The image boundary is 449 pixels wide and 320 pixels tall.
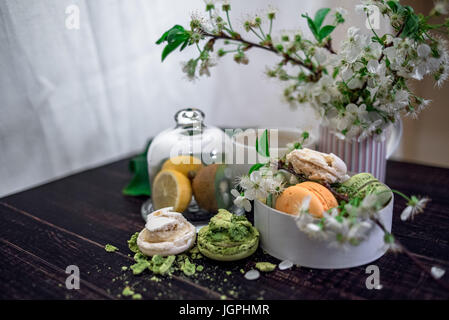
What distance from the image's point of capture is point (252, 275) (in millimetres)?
565

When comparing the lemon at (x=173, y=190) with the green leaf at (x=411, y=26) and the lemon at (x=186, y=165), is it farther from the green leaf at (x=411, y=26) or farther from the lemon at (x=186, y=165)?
the green leaf at (x=411, y=26)

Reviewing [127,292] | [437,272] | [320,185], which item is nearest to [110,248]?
[127,292]

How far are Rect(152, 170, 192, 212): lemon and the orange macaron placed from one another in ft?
0.62

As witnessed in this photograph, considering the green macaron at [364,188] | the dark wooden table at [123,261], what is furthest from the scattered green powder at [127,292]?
the green macaron at [364,188]

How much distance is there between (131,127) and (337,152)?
679 mm

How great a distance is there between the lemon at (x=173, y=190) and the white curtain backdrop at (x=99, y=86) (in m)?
0.32

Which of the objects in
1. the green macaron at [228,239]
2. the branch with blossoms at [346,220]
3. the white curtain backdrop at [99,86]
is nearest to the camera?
the branch with blossoms at [346,220]

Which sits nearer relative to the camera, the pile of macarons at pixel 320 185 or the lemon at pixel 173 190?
the pile of macarons at pixel 320 185

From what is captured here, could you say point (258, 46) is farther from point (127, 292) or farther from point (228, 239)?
point (127, 292)

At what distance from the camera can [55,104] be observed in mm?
1020

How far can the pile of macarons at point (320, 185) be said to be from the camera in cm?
57

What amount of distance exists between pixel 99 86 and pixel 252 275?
754 mm

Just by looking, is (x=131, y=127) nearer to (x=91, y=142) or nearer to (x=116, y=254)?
(x=91, y=142)

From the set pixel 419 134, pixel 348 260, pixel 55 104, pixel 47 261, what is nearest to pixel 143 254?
pixel 47 261
